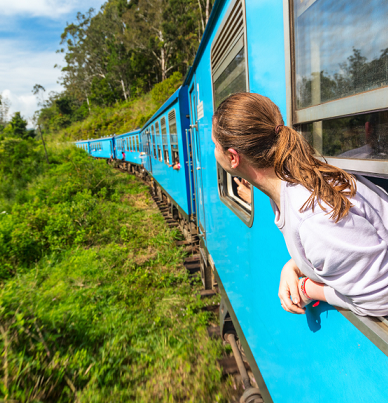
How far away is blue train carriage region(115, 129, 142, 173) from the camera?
1728cm

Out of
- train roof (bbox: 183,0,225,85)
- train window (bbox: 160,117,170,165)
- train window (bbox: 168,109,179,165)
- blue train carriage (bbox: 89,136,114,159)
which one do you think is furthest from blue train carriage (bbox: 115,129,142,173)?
train roof (bbox: 183,0,225,85)

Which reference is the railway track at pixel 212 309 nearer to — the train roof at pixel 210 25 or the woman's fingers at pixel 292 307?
the woman's fingers at pixel 292 307

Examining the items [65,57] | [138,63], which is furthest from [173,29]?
[65,57]

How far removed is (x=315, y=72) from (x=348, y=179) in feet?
1.37

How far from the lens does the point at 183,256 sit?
589 centimetres

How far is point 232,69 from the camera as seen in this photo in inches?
75.5

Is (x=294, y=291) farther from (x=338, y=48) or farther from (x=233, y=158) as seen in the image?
(x=338, y=48)

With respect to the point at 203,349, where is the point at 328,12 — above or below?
above

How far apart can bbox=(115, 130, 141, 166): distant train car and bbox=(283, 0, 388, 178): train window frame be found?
1592 cm

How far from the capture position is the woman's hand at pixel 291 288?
3.58ft

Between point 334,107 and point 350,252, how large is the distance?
45cm

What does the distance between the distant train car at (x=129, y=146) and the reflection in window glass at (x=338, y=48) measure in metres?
16.0

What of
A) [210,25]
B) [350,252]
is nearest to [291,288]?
[350,252]

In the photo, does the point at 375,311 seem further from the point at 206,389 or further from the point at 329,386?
the point at 206,389
